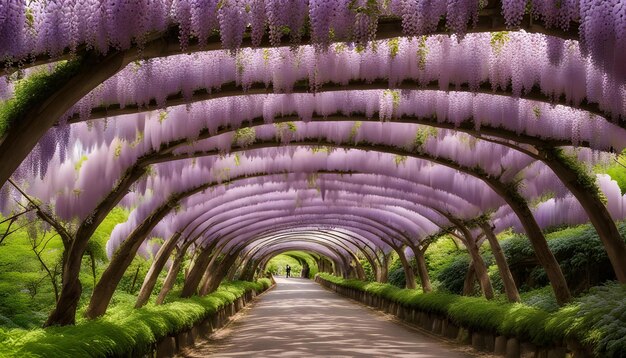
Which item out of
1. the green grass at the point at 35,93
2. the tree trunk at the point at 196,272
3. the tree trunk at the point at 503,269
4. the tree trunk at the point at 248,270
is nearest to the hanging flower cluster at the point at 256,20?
the green grass at the point at 35,93

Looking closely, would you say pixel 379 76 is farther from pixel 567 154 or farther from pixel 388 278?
pixel 388 278

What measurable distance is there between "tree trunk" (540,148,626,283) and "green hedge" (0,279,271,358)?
5591 millimetres

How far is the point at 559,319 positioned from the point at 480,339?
13.7 feet

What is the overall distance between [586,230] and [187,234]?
8821mm

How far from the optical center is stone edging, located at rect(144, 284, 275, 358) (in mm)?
11656

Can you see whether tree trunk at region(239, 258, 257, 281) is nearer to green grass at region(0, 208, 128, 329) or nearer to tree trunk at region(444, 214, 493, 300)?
tree trunk at region(444, 214, 493, 300)

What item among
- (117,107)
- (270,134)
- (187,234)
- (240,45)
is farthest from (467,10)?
→ (187,234)

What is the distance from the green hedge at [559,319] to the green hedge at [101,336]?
4.95m

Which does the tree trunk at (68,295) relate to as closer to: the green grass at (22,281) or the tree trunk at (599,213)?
the green grass at (22,281)

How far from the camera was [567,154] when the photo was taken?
9.91 m

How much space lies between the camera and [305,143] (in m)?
10.3

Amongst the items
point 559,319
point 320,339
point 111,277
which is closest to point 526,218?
point 559,319

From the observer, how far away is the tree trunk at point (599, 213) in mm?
9641

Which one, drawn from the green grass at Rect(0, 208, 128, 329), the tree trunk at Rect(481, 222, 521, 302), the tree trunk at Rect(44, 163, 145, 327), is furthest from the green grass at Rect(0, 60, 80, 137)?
the tree trunk at Rect(481, 222, 521, 302)
